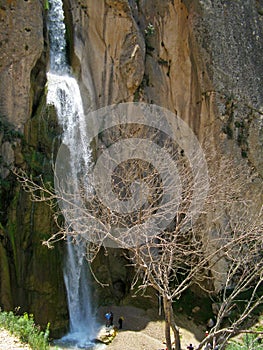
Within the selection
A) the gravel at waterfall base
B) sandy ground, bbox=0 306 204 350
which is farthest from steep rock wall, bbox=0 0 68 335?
the gravel at waterfall base

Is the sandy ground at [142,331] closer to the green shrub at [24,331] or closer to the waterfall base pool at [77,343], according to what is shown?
the waterfall base pool at [77,343]

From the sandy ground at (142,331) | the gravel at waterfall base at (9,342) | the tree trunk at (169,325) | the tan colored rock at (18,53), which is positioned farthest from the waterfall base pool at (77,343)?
the tan colored rock at (18,53)

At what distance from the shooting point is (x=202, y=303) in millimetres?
15031

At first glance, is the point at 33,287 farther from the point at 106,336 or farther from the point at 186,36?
the point at 186,36

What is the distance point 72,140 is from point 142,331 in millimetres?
6763

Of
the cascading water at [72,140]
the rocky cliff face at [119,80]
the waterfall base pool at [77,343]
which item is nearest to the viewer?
the waterfall base pool at [77,343]

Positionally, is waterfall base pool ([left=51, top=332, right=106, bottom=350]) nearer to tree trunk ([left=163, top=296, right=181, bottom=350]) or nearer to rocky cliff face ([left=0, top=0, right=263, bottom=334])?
rocky cliff face ([left=0, top=0, right=263, bottom=334])

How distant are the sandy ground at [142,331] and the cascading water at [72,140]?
732 mm

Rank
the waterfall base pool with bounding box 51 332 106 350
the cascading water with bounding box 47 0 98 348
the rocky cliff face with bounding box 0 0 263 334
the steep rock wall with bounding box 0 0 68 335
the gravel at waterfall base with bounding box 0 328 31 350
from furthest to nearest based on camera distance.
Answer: the cascading water with bounding box 47 0 98 348 < the rocky cliff face with bounding box 0 0 263 334 < the steep rock wall with bounding box 0 0 68 335 < the waterfall base pool with bounding box 51 332 106 350 < the gravel at waterfall base with bounding box 0 328 31 350

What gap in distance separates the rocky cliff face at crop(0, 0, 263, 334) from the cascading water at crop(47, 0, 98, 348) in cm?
40

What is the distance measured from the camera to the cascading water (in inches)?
518

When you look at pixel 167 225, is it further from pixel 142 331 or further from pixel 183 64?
pixel 183 64

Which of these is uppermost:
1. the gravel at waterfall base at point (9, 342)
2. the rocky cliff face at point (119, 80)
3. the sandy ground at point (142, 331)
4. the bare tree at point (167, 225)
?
the rocky cliff face at point (119, 80)

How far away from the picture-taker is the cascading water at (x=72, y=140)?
43.2 ft
